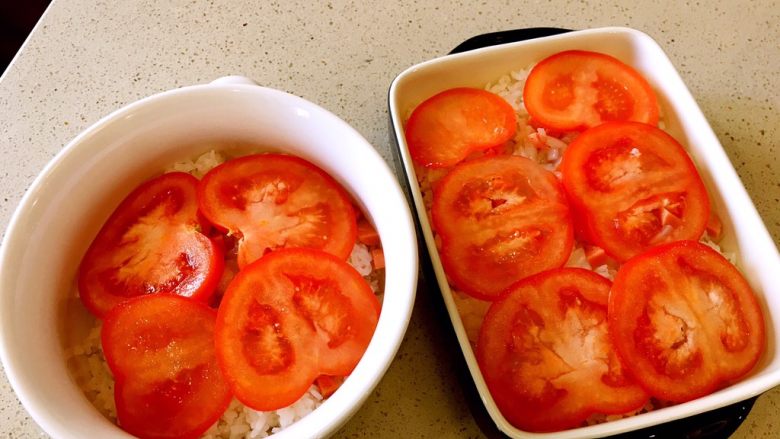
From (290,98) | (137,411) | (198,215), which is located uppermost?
(290,98)

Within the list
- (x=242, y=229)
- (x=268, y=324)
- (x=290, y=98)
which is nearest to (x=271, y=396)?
(x=268, y=324)

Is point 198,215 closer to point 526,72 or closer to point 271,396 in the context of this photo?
point 271,396

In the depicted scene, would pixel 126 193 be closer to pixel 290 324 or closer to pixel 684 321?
pixel 290 324

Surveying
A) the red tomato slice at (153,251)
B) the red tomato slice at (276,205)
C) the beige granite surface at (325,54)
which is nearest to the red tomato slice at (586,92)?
the beige granite surface at (325,54)

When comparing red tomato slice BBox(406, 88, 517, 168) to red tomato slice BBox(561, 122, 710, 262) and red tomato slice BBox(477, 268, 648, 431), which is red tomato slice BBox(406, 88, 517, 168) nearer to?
red tomato slice BBox(561, 122, 710, 262)

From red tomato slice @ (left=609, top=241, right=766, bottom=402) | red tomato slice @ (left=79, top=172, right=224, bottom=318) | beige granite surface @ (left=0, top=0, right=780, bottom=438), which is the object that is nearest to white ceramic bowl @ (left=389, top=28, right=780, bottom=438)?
red tomato slice @ (left=609, top=241, right=766, bottom=402)

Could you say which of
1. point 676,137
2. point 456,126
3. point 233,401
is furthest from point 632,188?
Result: point 233,401

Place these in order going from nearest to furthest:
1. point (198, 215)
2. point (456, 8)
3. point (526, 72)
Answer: point (198, 215) < point (526, 72) < point (456, 8)
